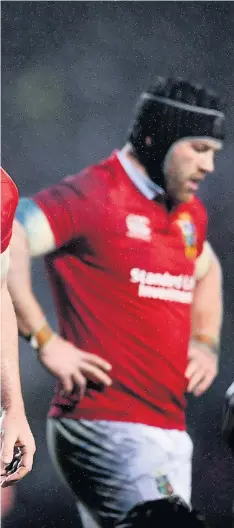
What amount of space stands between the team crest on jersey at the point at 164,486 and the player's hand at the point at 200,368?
0.78 ft

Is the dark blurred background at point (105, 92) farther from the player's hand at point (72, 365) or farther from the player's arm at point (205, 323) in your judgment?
the player's hand at point (72, 365)

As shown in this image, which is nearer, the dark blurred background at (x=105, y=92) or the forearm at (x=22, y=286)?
the forearm at (x=22, y=286)

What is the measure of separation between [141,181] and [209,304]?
15.1 inches

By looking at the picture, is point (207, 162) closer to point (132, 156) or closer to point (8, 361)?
point (132, 156)

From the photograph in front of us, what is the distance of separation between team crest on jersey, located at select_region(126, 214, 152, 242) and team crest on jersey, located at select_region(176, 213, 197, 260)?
0.09m

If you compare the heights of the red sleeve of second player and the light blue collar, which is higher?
the light blue collar

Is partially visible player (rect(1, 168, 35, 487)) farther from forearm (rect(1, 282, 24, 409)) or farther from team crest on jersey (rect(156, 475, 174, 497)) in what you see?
team crest on jersey (rect(156, 475, 174, 497))

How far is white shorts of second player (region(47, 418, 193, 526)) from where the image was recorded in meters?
1.78

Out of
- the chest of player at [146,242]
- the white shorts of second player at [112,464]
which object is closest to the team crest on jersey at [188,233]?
the chest of player at [146,242]

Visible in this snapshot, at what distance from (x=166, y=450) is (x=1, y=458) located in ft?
1.82

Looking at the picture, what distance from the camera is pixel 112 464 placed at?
1796mm

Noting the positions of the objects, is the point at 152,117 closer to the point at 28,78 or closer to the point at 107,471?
the point at 28,78

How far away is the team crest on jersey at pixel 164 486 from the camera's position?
1.78 meters

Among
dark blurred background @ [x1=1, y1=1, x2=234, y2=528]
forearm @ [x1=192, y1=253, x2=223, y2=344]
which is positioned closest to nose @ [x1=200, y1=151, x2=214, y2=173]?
dark blurred background @ [x1=1, y1=1, x2=234, y2=528]
